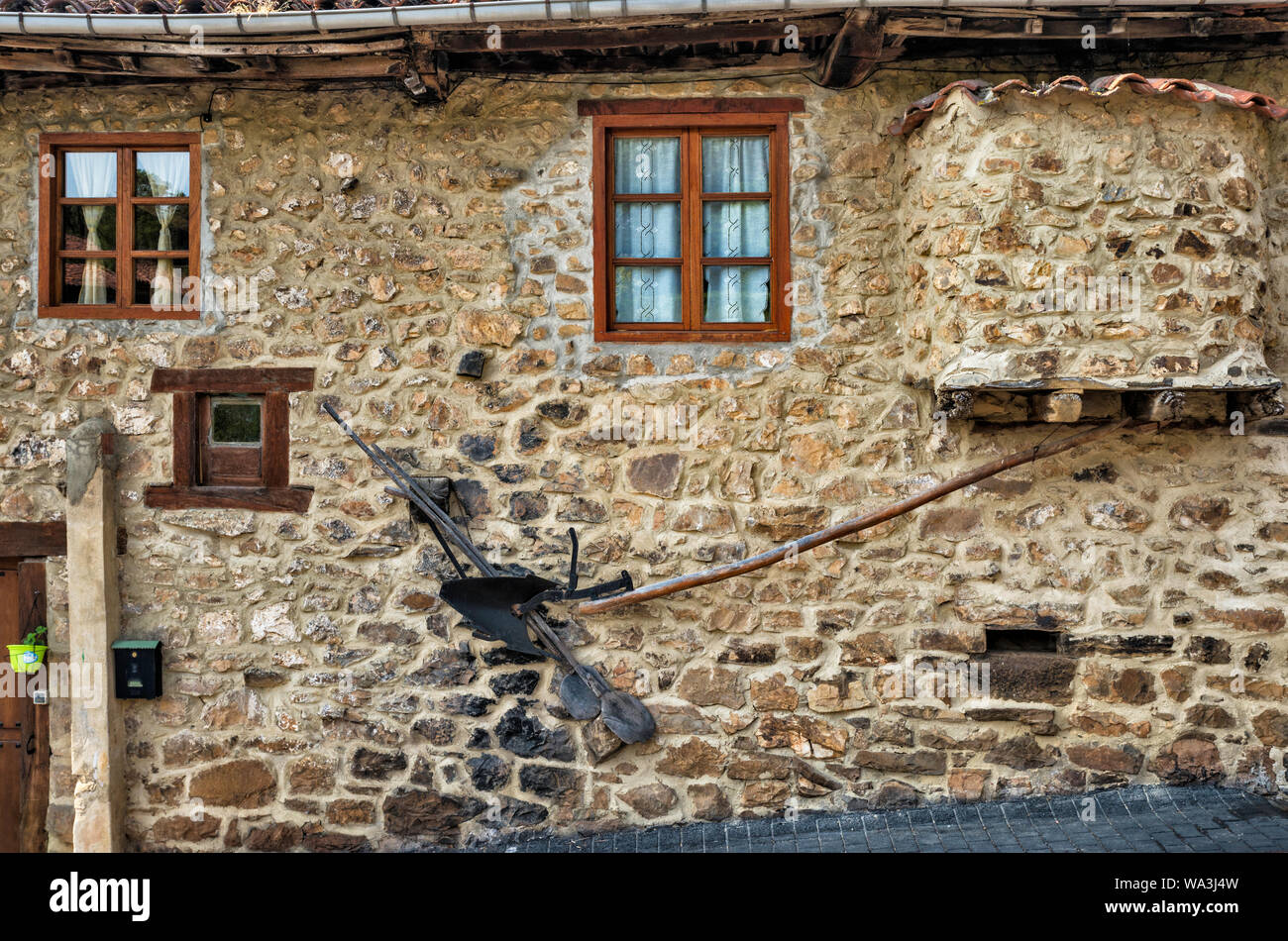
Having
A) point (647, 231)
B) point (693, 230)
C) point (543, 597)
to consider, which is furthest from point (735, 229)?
point (543, 597)

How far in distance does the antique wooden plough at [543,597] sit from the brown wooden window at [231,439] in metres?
0.31

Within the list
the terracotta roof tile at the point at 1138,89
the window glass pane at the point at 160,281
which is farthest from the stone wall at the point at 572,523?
the terracotta roof tile at the point at 1138,89

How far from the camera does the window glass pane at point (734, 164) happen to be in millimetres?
3984

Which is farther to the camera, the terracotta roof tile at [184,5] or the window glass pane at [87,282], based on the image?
the window glass pane at [87,282]

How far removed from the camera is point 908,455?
153 inches

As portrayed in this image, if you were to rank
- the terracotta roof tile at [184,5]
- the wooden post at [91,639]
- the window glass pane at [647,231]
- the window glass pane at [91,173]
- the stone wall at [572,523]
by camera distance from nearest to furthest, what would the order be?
the terracotta roof tile at [184,5] → the stone wall at [572,523] → the wooden post at [91,639] → the window glass pane at [647,231] → the window glass pane at [91,173]

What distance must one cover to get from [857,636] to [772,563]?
509 millimetres

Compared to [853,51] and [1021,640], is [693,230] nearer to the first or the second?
[853,51]

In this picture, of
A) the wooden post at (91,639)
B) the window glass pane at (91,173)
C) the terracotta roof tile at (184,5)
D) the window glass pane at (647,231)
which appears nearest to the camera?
→ the terracotta roof tile at (184,5)

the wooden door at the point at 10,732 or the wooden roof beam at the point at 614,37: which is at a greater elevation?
the wooden roof beam at the point at 614,37

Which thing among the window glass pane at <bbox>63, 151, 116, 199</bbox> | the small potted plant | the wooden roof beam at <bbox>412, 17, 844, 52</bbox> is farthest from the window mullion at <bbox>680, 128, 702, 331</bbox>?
the small potted plant

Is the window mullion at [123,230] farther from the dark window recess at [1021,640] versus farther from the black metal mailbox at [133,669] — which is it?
the dark window recess at [1021,640]
